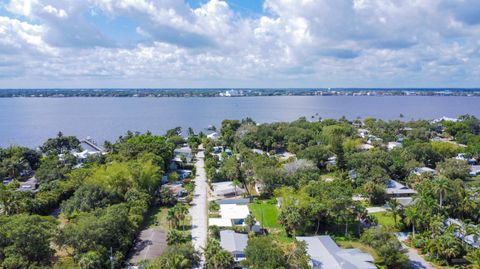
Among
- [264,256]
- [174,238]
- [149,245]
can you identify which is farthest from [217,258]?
[149,245]

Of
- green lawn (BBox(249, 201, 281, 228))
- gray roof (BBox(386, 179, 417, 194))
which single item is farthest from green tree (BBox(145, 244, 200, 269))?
gray roof (BBox(386, 179, 417, 194))

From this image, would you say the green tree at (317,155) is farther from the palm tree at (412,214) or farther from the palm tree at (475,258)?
the palm tree at (475,258)

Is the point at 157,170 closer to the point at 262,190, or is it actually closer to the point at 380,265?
the point at 262,190

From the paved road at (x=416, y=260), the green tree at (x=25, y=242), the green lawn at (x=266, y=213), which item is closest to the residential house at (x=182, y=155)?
the green lawn at (x=266, y=213)

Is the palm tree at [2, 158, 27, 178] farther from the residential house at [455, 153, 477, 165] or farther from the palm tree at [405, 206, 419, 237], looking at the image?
the residential house at [455, 153, 477, 165]

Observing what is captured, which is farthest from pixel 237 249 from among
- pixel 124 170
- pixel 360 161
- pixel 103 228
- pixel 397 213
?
pixel 360 161

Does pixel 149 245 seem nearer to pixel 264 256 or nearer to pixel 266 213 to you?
pixel 264 256
